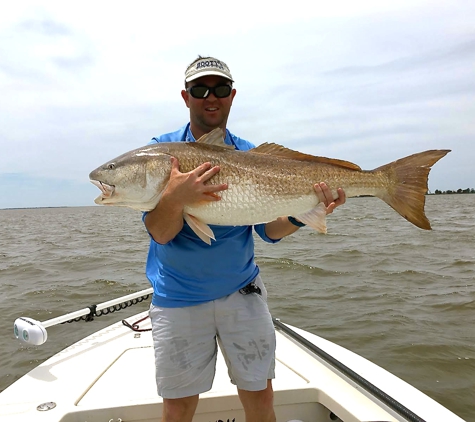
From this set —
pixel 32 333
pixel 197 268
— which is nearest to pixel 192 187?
pixel 197 268

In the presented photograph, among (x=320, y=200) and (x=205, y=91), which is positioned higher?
(x=205, y=91)

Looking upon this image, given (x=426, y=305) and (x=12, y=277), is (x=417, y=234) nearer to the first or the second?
(x=426, y=305)

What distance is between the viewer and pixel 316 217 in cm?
306

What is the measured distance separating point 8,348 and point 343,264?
375 inches

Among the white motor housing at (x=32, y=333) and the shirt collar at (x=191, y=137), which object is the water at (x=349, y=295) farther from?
the shirt collar at (x=191, y=137)

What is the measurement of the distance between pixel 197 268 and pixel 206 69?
1463 mm

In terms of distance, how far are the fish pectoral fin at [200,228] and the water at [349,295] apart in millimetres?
4595

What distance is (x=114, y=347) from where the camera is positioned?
14.6ft

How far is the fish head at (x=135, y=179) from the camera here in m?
2.77

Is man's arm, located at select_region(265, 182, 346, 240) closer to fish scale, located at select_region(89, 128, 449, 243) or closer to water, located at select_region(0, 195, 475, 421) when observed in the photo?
A: fish scale, located at select_region(89, 128, 449, 243)

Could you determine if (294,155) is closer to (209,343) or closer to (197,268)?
(197,268)

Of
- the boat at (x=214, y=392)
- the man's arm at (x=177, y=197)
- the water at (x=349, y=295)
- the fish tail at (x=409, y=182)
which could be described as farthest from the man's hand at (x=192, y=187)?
the water at (x=349, y=295)

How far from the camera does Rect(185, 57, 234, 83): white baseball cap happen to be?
117 inches

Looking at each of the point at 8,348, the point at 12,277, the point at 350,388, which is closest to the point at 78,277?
the point at 12,277
